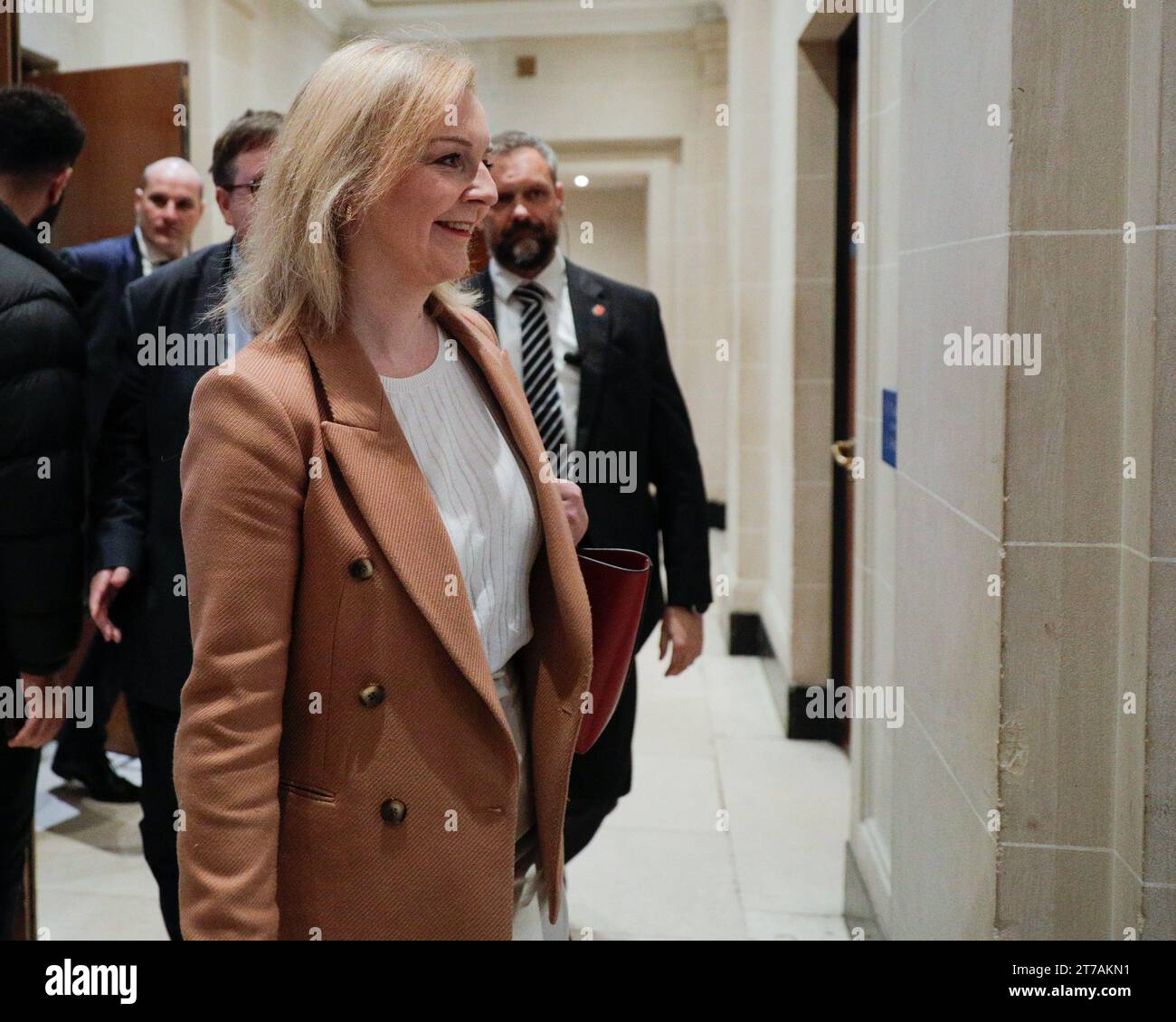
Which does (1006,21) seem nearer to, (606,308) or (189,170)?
(606,308)

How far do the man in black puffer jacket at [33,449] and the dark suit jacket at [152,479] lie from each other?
70 mm

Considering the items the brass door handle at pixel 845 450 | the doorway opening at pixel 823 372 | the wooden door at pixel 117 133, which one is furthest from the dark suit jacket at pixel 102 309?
the doorway opening at pixel 823 372

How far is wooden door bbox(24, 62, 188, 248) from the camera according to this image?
3746 mm

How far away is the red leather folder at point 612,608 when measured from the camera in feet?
4.61

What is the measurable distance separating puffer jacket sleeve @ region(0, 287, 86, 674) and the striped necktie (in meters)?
0.84

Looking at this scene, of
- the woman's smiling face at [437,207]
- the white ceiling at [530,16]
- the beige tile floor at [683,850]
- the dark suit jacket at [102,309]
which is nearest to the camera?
the woman's smiling face at [437,207]

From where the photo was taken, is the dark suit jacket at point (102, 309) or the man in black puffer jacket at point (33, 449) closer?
the man in black puffer jacket at point (33, 449)

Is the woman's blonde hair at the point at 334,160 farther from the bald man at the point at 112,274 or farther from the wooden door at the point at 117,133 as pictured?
the wooden door at the point at 117,133

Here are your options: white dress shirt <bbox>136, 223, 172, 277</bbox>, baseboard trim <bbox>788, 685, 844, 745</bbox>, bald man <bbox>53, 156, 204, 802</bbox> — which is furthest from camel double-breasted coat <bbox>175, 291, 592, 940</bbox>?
baseboard trim <bbox>788, 685, 844, 745</bbox>

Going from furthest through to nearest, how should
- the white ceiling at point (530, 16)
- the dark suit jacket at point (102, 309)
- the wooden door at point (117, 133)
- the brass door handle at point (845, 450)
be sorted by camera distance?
the white ceiling at point (530, 16) → the wooden door at point (117, 133) → the brass door handle at point (845, 450) → the dark suit jacket at point (102, 309)

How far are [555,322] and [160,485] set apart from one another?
2.93 feet

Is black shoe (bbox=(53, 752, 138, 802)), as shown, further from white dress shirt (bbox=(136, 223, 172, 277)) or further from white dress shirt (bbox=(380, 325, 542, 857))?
white dress shirt (bbox=(380, 325, 542, 857))

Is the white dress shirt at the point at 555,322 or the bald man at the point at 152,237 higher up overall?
the bald man at the point at 152,237
